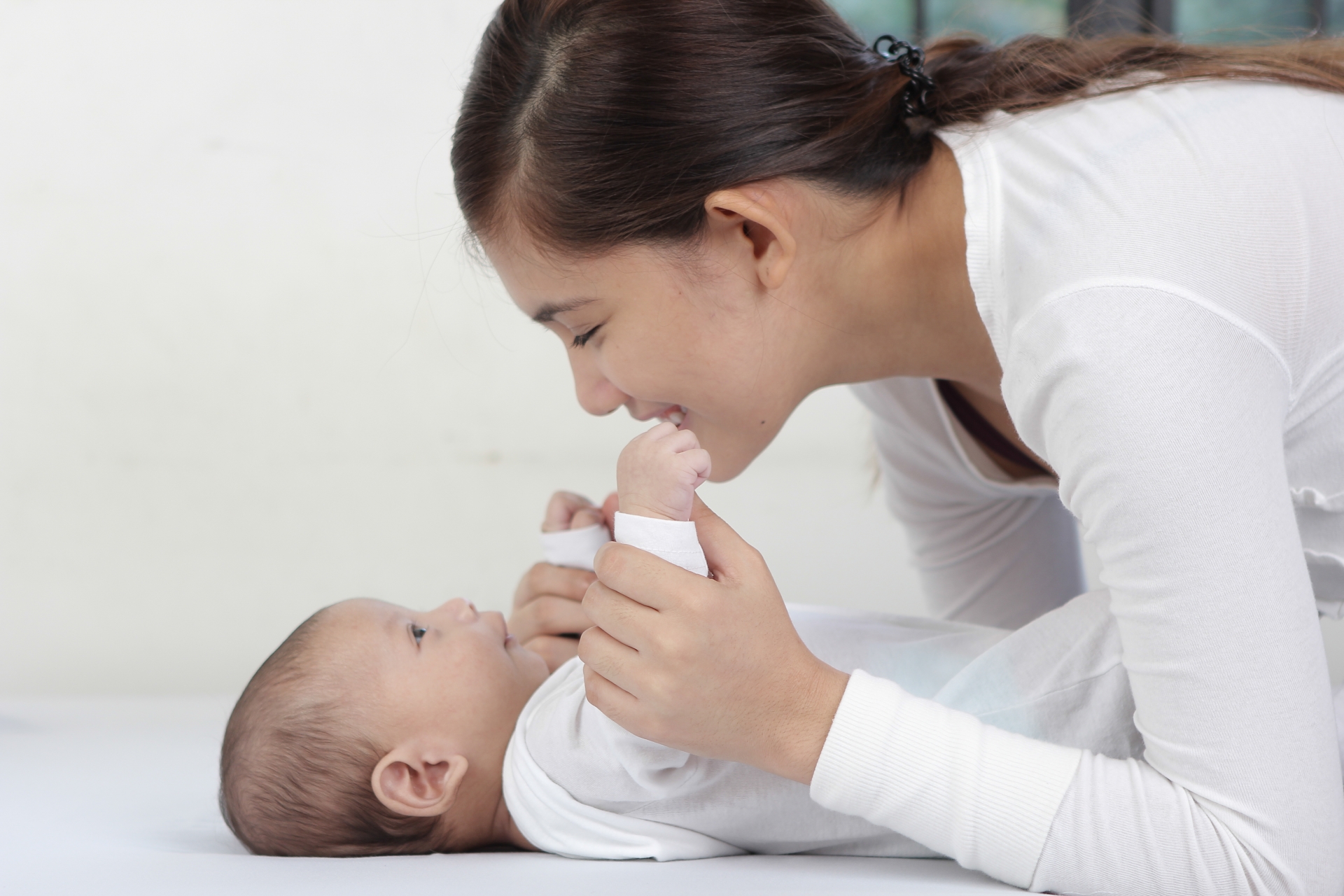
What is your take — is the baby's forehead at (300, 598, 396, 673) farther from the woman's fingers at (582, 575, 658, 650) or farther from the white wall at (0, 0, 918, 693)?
the white wall at (0, 0, 918, 693)

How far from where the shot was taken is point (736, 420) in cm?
109

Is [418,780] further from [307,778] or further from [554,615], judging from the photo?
[554,615]

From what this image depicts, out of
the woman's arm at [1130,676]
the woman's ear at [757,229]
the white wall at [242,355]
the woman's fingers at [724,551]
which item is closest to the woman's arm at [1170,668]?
the woman's arm at [1130,676]

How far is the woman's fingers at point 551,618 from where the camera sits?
4.20 feet

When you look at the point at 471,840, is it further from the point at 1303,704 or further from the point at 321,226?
the point at 321,226

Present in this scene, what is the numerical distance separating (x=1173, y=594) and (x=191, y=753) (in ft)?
3.97

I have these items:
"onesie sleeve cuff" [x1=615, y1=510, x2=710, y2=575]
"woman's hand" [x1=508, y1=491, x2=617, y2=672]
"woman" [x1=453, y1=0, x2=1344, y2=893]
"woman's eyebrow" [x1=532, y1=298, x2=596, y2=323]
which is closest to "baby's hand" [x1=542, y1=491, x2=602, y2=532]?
"woman's hand" [x1=508, y1=491, x2=617, y2=672]

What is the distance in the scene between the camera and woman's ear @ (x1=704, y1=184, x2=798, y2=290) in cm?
94

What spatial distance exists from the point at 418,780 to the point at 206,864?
0.21 meters

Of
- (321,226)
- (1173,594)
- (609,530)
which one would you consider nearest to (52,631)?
(321,226)

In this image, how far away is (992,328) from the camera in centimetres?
91

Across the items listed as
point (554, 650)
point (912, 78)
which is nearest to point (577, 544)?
point (554, 650)

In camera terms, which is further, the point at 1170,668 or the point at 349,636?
the point at 349,636

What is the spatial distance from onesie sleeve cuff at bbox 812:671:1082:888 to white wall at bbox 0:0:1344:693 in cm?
135
